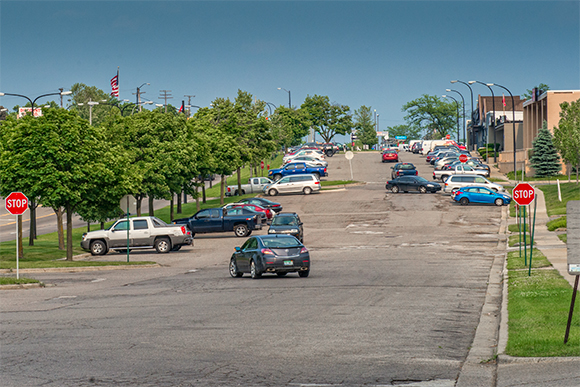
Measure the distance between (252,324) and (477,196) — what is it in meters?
39.4

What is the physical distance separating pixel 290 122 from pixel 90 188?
323ft

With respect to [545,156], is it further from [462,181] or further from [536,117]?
[462,181]

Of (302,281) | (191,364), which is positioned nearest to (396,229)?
(302,281)

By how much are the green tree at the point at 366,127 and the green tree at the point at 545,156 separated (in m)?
109

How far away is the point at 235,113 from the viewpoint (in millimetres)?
64375

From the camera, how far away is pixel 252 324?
13039 millimetres

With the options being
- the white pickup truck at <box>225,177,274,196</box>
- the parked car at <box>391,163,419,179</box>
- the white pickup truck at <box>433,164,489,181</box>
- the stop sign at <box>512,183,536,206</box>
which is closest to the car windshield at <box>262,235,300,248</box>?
the stop sign at <box>512,183,536,206</box>

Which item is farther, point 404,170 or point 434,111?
point 434,111

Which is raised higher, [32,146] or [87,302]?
[32,146]

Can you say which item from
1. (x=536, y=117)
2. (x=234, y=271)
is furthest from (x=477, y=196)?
(x=536, y=117)

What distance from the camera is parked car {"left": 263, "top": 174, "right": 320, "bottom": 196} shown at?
59906 mm

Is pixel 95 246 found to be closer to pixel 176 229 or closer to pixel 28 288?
pixel 176 229

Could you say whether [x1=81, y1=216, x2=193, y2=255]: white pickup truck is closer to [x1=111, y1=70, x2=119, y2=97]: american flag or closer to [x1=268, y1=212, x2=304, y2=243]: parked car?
[x1=268, y1=212, x2=304, y2=243]: parked car

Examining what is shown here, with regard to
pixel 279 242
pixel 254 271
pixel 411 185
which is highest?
pixel 411 185
